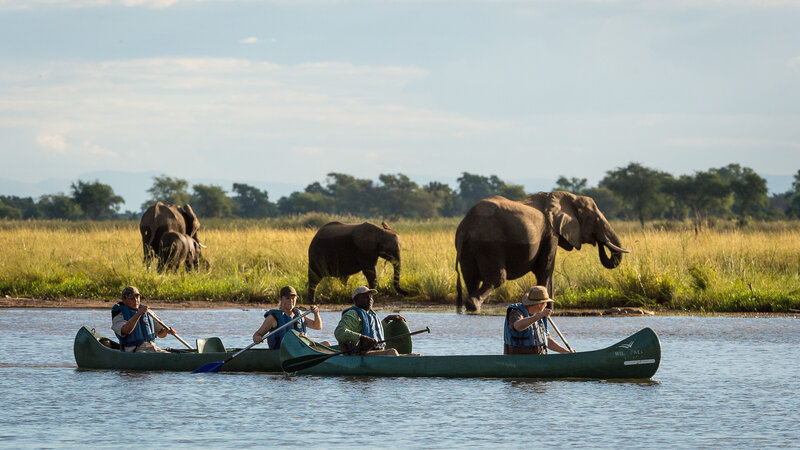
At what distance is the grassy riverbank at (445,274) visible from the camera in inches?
855

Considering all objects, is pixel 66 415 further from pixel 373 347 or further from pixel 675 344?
pixel 675 344

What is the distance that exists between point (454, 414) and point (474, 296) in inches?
367

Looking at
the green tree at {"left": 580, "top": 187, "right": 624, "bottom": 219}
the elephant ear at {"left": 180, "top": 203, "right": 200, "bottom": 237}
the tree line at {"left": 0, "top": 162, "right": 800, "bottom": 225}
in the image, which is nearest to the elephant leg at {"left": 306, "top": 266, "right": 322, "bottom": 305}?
the elephant ear at {"left": 180, "top": 203, "right": 200, "bottom": 237}

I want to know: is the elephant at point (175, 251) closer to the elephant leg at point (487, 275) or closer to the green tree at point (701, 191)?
the elephant leg at point (487, 275)

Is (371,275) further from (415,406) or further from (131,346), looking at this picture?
(415,406)

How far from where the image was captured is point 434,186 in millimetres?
112750

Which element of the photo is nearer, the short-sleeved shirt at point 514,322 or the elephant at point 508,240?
the short-sleeved shirt at point 514,322

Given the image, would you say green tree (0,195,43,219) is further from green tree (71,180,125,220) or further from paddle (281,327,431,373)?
paddle (281,327,431,373)

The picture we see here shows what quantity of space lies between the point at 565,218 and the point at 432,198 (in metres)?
84.5

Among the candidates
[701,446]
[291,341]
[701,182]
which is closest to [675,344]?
[291,341]

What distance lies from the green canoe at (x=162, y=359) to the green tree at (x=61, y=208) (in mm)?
83240

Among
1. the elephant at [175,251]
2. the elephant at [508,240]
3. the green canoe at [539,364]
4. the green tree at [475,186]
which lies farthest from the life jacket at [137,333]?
the green tree at [475,186]

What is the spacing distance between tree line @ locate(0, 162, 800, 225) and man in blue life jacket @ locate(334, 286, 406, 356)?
194ft

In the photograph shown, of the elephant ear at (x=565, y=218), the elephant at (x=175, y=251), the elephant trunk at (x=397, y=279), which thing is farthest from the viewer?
the elephant at (x=175, y=251)
